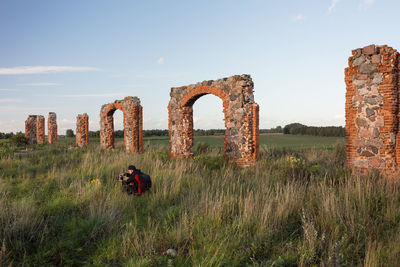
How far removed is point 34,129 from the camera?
27.9 m

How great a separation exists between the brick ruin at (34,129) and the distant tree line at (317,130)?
30006 millimetres

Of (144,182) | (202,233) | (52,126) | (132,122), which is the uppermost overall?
(52,126)

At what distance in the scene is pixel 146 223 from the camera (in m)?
4.52

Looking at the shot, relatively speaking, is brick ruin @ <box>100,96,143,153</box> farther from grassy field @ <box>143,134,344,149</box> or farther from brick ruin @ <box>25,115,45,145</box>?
brick ruin @ <box>25,115,45,145</box>

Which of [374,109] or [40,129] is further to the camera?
[40,129]

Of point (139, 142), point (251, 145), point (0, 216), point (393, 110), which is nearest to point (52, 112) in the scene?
point (139, 142)

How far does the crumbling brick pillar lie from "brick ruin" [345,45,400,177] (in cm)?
1878

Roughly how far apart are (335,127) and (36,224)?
108 feet

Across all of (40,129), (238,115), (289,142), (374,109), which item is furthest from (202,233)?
(40,129)

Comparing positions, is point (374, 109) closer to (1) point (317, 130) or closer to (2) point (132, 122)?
(2) point (132, 122)

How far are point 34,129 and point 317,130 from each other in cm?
3225

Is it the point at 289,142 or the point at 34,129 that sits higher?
the point at 34,129

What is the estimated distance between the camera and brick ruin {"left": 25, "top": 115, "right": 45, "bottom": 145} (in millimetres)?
27344

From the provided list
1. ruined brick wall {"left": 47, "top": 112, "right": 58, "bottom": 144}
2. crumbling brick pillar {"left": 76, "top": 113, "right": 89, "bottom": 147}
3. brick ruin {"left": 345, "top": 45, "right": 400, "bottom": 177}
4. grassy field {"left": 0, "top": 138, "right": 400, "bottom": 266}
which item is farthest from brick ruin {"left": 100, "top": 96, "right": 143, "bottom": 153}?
ruined brick wall {"left": 47, "top": 112, "right": 58, "bottom": 144}
